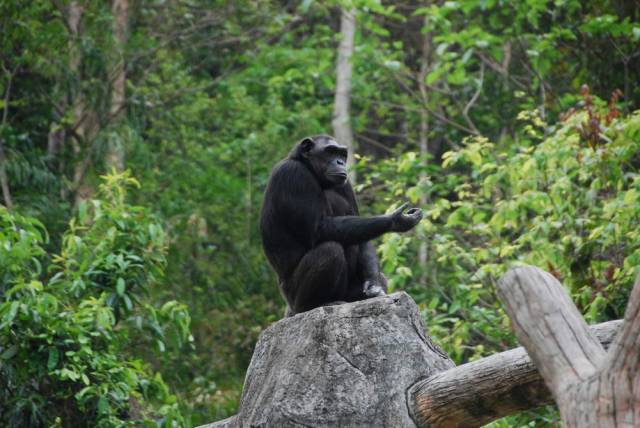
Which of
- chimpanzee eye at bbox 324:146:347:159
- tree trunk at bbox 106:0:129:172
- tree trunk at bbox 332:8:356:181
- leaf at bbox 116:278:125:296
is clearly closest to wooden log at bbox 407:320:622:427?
chimpanzee eye at bbox 324:146:347:159

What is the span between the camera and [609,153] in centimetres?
981

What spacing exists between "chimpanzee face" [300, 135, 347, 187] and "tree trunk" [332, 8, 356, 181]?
8.69m

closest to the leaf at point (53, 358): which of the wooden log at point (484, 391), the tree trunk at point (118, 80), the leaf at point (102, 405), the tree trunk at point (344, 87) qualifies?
the leaf at point (102, 405)

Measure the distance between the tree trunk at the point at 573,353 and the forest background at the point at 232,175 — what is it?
15.2ft

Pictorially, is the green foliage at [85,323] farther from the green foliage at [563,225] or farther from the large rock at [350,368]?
the large rock at [350,368]

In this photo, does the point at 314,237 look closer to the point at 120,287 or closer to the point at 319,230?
the point at 319,230

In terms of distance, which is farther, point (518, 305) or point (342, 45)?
point (342, 45)

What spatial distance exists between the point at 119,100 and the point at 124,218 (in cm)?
659

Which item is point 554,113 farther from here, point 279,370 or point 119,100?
point 279,370

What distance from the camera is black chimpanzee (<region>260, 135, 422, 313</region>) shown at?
24.0 feet

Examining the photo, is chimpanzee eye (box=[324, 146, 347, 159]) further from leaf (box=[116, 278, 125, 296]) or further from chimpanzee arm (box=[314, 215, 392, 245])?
leaf (box=[116, 278, 125, 296])

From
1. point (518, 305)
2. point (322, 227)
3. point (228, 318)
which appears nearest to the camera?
point (518, 305)

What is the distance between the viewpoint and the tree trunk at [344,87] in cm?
1681

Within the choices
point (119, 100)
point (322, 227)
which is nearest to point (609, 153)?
point (322, 227)
